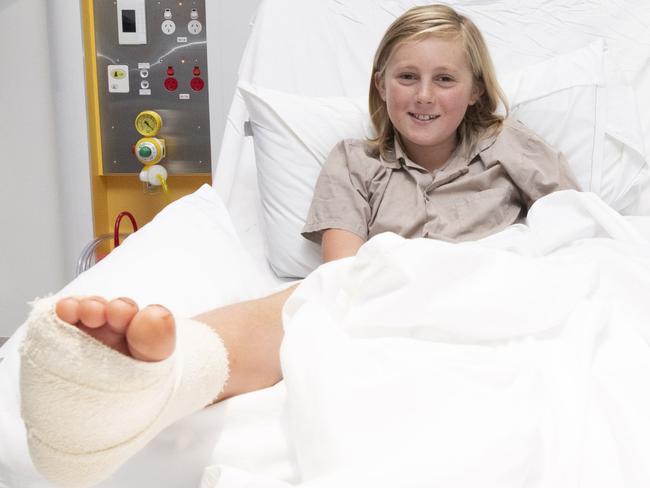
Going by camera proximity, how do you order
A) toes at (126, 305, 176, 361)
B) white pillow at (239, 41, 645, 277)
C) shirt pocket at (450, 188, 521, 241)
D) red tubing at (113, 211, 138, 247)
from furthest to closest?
red tubing at (113, 211, 138, 247), white pillow at (239, 41, 645, 277), shirt pocket at (450, 188, 521, 241), toes at (126, 305, 176, 361)

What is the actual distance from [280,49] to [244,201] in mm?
370

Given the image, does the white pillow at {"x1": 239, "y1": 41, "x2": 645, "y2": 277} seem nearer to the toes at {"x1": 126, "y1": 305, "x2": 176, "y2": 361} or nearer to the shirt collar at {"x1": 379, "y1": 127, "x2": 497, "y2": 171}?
the shirt collar at {"x1": 379, "y1": 127, "x2": 497, "y2": 171}

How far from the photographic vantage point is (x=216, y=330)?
812mm

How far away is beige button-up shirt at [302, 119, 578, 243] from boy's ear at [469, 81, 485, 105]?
9cm

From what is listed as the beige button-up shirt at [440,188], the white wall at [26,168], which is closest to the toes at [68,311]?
the beige button-up shirt at [440,188]

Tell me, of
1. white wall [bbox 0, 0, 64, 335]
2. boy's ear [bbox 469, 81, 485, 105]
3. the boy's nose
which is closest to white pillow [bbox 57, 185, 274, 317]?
the boy's nose

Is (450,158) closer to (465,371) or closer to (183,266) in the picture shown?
(183,266)

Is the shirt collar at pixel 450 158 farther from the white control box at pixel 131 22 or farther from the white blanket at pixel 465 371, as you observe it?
the white control box at pixel 131 22

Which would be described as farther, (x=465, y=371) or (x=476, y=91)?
(x=476, y=91)

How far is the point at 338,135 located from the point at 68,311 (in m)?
0.95

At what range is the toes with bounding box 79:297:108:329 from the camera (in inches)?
22.6

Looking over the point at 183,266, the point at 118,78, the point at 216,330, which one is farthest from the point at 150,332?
the point at 118,78

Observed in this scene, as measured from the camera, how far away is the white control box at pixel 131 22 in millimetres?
1910

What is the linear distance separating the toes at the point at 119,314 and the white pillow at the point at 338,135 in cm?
80
